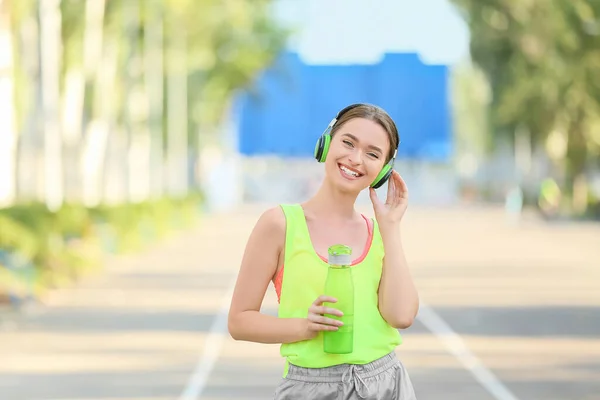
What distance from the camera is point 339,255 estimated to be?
16.7ft

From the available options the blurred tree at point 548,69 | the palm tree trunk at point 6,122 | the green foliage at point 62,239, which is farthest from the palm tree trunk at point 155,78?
the palm tree trunk at point 6,122

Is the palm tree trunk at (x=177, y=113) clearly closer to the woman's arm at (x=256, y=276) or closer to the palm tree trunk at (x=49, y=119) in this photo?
the palm tree trunk at (x=49, y=119)

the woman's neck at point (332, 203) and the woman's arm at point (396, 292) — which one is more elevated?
the woman's neck at point (332, 203)

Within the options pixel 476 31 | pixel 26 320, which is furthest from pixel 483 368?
pixel 476 31

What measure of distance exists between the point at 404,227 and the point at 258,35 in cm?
4668

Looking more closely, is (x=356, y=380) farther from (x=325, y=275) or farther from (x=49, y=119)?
(x=49, y=119)

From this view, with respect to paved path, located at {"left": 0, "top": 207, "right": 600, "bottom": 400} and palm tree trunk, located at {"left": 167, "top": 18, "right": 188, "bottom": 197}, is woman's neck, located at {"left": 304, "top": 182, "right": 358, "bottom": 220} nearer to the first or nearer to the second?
paved path, located at {"left": 0, "top": 207, "right": 600, "bottom": 400}

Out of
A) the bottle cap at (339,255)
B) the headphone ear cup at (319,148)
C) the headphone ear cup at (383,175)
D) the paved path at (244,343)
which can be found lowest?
the paved path at (244,343)

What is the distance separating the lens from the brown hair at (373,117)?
5391 mm

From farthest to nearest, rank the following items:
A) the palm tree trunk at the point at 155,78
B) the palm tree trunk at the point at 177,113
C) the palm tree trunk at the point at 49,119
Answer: the palm tree trunk at the point at 177,113, the palm tree trunk at the point at 155,78, the palm tree trunk at the point at 49,119

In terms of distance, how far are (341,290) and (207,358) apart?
12.7 meters

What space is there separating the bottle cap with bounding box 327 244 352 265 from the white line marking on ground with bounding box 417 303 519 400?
9.41 m

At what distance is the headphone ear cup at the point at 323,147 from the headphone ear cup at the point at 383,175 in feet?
0.54

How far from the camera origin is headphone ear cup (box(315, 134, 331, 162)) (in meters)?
5.42
